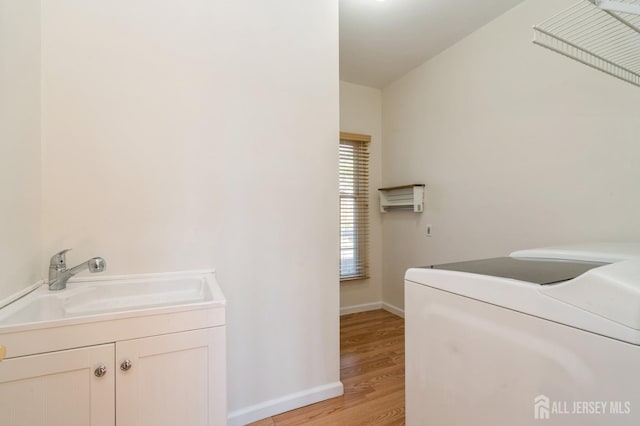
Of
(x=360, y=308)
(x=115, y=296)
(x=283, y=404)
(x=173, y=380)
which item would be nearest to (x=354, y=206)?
(x=360, y=308)

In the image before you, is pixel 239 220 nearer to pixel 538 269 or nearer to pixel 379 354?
pixel 538 269

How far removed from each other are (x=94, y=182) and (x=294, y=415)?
5.64ft

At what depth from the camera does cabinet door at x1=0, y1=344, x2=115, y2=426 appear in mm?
795

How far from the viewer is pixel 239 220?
62.4 inches

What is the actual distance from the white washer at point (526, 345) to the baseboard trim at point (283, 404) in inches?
40.7

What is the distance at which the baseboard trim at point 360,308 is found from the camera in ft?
10.9

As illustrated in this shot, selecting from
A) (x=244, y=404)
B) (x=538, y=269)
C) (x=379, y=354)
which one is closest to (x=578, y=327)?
(x=538, y=269)

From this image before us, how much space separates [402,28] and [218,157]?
2.05m

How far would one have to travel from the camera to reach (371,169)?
3459 mm

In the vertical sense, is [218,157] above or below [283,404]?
above

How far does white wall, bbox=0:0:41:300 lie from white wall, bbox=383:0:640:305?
2.91 m

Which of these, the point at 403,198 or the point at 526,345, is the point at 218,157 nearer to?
the point at 526,345

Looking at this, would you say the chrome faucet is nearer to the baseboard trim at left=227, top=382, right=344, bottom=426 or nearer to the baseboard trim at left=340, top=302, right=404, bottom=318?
the baseboard trim at left=227, top=382, right=344, bottom=426

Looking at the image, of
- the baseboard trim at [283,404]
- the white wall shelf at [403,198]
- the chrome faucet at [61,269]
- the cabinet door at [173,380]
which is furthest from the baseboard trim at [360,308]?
the chrome faucet at [61,269]
